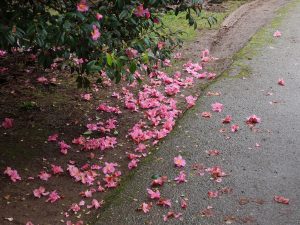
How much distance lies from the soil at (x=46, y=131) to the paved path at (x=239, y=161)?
0.41 m

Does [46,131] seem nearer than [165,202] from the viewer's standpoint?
No

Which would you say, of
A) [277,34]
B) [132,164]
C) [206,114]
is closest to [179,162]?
[132,164]

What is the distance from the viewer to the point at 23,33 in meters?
3.71

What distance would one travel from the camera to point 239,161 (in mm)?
4859

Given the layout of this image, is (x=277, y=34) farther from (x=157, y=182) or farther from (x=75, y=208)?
(x=75, y=208)

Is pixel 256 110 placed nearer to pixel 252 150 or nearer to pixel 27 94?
pixel 252 150

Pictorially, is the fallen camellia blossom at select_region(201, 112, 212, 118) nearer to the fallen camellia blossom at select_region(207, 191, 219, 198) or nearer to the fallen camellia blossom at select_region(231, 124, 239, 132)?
the fallen camellia blossom at select_region(231, 124, 239, 132)

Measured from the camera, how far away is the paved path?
4.05 meters

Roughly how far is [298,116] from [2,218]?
12.7ft

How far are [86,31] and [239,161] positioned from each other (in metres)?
2.30

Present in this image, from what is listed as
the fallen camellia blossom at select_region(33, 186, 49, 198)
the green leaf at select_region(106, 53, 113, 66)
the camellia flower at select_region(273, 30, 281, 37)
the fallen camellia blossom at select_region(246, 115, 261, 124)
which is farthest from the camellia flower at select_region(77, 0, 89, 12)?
the camellia flower at select_region(273, 30, 281, 37)

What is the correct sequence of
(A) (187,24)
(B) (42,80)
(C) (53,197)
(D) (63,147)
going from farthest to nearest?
(A) (187,24) < (B) (42,80) < (D) (63,147) < (C) (53,197)

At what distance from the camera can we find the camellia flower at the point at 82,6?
11.8 feet

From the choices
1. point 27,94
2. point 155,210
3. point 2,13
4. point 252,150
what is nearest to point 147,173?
point 155,210
